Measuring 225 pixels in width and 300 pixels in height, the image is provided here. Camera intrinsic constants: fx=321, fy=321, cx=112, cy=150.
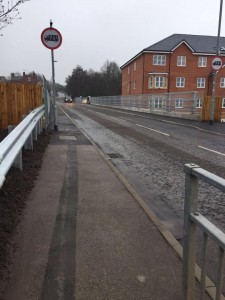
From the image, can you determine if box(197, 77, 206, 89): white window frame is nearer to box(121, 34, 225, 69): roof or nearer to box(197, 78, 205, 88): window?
box(197, 78, 205, 88): window

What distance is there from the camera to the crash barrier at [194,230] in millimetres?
1929

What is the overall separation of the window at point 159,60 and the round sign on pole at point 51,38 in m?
39.2

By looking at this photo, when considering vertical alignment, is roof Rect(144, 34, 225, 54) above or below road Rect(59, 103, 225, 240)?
above

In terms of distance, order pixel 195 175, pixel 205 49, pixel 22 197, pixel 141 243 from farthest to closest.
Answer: pixel 205 49 < pixel 22 197 < pixel 141 243 < pixel 195 175

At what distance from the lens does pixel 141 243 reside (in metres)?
3.57

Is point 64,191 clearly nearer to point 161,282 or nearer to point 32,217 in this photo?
point 32,217

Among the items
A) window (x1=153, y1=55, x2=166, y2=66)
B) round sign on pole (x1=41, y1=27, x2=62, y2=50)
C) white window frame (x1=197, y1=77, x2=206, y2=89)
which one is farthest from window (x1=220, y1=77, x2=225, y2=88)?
round sign on pole (x1=41, y1=27, x2=62, y2=50)

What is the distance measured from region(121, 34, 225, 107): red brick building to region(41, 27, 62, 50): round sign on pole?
37940 millimetres

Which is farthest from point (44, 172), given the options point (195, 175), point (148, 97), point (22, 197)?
point (148, 97)

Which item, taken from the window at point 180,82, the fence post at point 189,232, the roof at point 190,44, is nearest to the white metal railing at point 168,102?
the roof at point 190,44

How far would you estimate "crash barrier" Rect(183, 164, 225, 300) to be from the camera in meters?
1.93

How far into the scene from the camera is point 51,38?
11.9m

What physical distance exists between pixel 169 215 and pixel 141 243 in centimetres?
106

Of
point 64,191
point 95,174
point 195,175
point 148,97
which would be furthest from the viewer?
point 148,97
